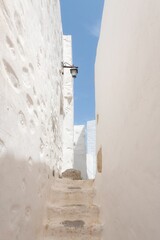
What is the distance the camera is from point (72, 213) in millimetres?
1949

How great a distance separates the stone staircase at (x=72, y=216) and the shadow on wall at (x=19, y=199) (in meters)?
0.18

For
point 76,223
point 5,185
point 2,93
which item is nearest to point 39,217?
point 76,223

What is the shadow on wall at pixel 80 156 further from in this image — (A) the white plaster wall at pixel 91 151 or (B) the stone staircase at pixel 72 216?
(B) the stone staircase at pixel 72 216

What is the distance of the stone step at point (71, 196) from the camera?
2.21 metres

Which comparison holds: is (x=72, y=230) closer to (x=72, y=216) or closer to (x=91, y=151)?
(x=72, y=216)

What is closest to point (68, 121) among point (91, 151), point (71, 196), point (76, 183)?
point (91, 151)

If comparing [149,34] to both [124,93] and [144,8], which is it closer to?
[144,8]

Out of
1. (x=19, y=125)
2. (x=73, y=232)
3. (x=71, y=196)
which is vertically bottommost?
(x=73, y=232)

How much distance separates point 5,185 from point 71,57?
5.73 m

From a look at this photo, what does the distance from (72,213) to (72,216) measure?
0.09 feet

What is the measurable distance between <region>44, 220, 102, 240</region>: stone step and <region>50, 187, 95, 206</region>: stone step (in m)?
0.42

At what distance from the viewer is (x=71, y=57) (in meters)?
6.27

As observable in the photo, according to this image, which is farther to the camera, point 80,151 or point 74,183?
point 80,151

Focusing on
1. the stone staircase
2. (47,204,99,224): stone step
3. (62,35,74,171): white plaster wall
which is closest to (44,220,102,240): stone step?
the stone staircase
